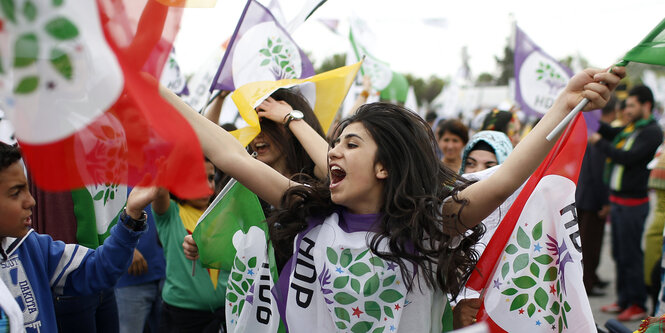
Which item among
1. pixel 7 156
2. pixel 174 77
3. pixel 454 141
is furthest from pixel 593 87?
pixel 174 77

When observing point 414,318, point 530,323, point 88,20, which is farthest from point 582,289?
point 88,20

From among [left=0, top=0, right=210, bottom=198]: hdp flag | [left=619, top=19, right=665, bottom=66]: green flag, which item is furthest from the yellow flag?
[left=619, top=19, right=665, bottom=66]: green flag

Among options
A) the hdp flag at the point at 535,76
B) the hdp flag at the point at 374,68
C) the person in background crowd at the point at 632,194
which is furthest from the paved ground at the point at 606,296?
the hdp flag at the point at 374,68

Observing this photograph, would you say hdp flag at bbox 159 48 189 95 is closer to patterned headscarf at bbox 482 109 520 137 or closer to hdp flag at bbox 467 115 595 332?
patterned headscarf at bbox 482 109 520 137

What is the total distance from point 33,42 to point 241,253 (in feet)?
4.20

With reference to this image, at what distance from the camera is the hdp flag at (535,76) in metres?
5.57

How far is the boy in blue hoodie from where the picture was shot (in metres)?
1.88

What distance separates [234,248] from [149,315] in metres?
1.61

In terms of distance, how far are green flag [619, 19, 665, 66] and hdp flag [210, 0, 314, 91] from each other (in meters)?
1.84

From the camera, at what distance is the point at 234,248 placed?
248 centimetres

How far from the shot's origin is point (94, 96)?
142 centimetres

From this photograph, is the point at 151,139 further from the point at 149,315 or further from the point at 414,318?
the point at 149,315

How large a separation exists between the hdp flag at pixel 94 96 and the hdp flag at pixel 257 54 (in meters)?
1.66

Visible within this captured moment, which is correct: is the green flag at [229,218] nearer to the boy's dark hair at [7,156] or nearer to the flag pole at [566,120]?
the boy's dark hair at [7,156]
